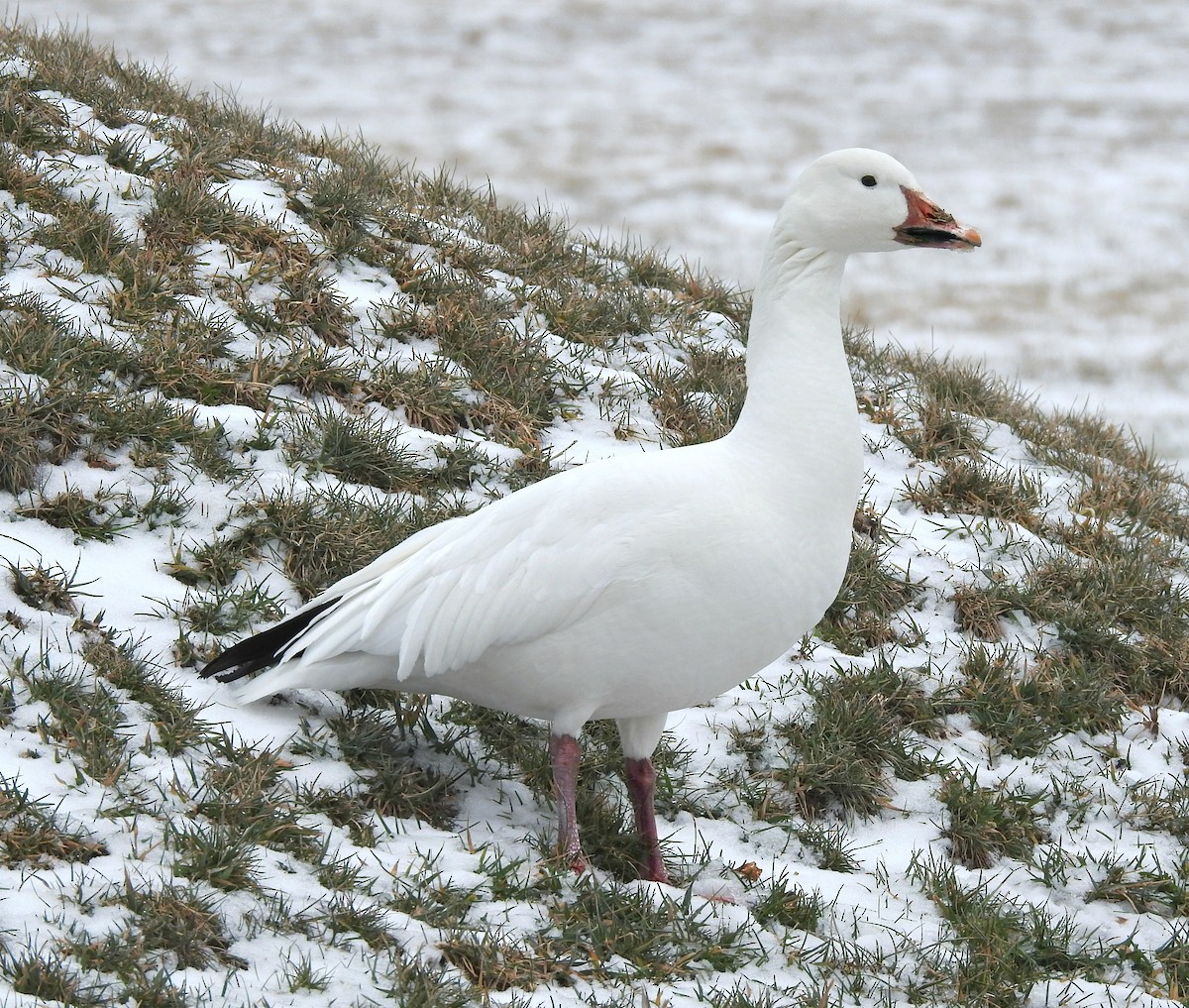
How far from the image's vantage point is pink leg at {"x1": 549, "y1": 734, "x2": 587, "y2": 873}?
3656 mm

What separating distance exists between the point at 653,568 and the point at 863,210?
1.20 metres

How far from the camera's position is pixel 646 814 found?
3.84 m

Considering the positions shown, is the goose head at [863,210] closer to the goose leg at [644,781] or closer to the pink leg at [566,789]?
the goose leg at [644,781]

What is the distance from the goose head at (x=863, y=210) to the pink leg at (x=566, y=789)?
158 cm

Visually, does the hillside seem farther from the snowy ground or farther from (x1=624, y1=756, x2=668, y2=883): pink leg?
the snowy ground

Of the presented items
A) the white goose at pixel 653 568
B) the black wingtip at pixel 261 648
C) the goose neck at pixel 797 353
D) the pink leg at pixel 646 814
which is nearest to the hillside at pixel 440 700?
the pink leg at pixel 646 814

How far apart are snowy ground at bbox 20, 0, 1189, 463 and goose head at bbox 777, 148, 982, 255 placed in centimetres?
572

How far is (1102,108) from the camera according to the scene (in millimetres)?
16500

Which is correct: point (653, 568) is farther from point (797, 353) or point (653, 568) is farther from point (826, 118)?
point (826, 118)

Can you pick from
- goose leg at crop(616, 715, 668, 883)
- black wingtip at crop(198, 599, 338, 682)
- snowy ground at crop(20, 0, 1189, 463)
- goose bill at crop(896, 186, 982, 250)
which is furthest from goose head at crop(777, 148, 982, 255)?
snowy ground at crop(20, 0, 1189, 463)

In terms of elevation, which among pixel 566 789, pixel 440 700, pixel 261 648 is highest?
pixel 261 648

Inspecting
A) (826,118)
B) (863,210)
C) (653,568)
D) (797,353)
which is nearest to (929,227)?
(863,210)

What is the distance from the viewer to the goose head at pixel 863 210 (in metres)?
3.74

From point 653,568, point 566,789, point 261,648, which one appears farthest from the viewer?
point 261,648
